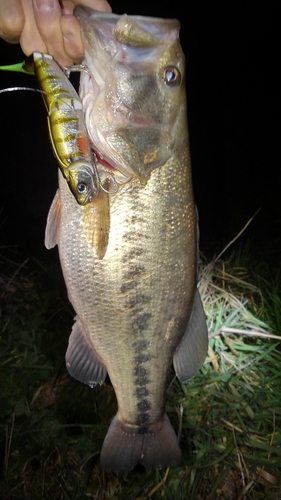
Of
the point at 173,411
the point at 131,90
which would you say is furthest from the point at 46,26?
the point at 173,411

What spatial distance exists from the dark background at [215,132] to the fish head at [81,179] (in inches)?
125

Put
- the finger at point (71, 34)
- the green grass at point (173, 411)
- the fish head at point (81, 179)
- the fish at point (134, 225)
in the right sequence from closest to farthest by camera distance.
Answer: the fish head at point (81, 179) < the fish at point (134, 225) < the finger at point (71, 34) < the green grass at point (173, 411)

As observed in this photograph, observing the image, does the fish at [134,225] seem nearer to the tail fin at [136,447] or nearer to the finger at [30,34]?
the tail fin at [136,447]

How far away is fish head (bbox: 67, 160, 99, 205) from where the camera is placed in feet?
4.70

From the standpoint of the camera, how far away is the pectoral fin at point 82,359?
75.0 inches

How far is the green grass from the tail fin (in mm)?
854

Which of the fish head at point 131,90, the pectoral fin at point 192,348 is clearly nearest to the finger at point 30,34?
the fish head at point 131,90

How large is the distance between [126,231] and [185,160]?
380 mm

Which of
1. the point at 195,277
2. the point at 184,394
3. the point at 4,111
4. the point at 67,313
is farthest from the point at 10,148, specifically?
the point at 195,277

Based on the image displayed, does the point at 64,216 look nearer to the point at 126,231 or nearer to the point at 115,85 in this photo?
the point at 126,231

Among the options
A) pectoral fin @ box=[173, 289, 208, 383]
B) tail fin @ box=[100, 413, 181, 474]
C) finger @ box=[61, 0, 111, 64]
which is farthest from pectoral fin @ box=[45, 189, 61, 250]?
tail fin @ box=[100, 413, 181, 474]

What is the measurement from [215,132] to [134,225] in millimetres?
4542

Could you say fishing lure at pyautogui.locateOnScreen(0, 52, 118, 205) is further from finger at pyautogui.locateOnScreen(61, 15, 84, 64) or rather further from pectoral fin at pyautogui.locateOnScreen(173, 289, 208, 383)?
pectoral fin at pyautogui.locateOnScreen(173, 289, 208, 383)

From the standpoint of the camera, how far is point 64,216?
66.9 inches
